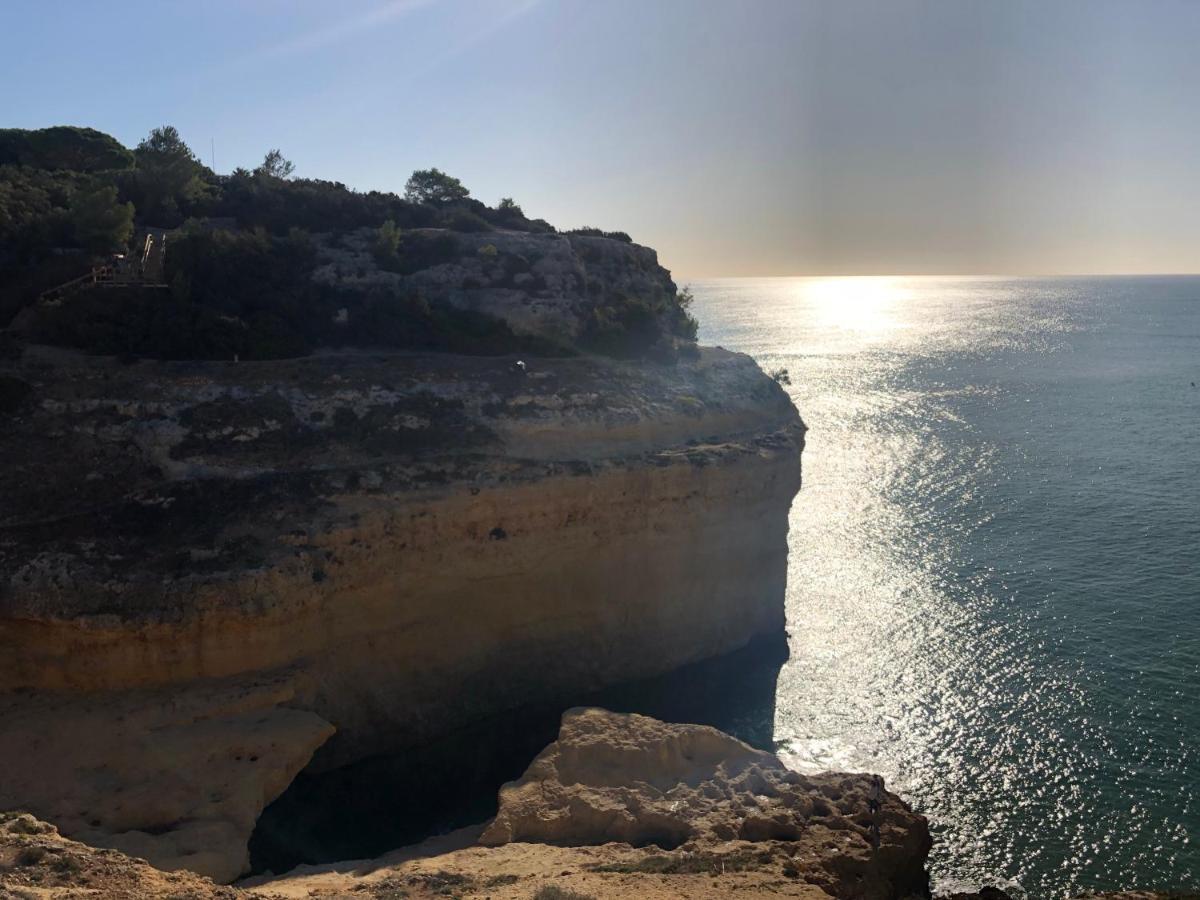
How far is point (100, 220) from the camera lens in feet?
87.3

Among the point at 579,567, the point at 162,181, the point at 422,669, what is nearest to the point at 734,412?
the point at 579,567

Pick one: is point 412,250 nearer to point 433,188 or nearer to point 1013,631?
point 433,188

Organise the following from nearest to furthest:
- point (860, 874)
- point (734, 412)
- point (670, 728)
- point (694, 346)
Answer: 1. point (860, 874)
2. point (670, 728)
3. point (734, 412)
4. point (694, 346)

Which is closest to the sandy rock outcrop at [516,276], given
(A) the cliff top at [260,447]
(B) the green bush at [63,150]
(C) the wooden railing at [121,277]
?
(A) the cliff top at [260,447]

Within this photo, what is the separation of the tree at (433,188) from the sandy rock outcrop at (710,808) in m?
28.9

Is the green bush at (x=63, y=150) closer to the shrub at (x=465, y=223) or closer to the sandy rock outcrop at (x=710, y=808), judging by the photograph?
the shrub at (x=465, y=223)

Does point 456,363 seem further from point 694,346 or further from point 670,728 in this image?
point 670,728

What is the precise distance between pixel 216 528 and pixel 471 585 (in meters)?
6.17

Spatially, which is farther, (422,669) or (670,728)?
(422,669)

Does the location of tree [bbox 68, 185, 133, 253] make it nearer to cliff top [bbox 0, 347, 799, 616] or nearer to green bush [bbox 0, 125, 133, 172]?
cliff top [bbox 0, 347, 799, 616]

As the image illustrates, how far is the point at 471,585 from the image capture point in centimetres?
2158

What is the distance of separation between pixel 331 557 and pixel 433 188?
25612 millimetres

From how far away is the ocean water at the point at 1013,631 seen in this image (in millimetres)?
18141

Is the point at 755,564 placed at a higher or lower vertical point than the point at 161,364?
lower
